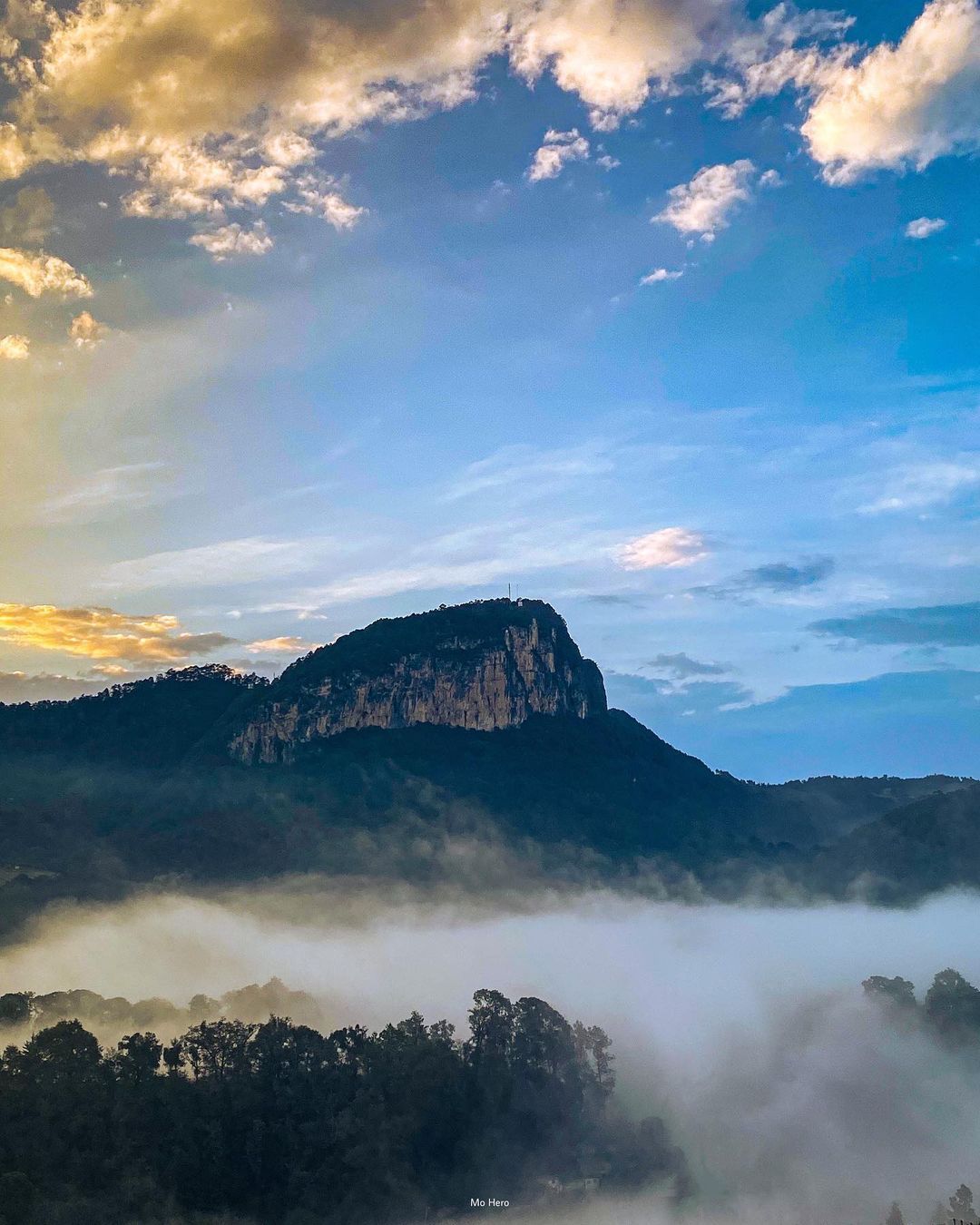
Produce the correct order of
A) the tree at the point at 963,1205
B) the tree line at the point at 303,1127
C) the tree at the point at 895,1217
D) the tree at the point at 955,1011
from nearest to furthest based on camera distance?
1. the tree line at the point at 303,1127
2. the tree at the point at 895,1217
3. the tree at the point at 963,1205
4. the tree at the point at 955,1011

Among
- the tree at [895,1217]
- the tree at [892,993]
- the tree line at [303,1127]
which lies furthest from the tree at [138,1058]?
the tree at [892,993]

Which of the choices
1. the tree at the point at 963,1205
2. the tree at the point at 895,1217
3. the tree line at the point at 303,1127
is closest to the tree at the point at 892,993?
the tree at the point at 895,1217

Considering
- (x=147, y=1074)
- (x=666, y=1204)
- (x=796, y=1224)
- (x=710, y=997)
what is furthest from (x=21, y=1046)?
(x=710, y=997)

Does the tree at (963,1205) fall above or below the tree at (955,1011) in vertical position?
below

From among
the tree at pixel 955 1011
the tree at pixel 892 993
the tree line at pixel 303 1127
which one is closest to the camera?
the tree line at pixel 303 1127

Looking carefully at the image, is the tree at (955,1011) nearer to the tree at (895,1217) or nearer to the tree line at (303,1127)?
the tree at (895,1217)

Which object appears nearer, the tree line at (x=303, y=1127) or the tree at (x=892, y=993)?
the tree line at (x=303, y=1127)

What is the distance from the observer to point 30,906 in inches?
6654

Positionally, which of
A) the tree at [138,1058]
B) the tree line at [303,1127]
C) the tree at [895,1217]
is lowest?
the tree at [895,1217]

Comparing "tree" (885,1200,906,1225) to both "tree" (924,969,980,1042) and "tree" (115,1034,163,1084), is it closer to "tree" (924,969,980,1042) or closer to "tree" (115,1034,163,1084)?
"tree" (924,969,980,1042)

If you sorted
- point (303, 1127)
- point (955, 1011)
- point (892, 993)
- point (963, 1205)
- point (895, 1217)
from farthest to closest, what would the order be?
point (892, 993) → point (955, 1011) → point (963, 1205) → point (895, 1217) → point (303, 1127)

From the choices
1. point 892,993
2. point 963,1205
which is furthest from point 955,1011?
point 963,1205

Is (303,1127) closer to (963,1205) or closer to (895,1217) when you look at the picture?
(895,1217)

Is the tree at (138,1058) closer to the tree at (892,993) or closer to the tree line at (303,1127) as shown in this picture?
the tree line at (303,1127)
